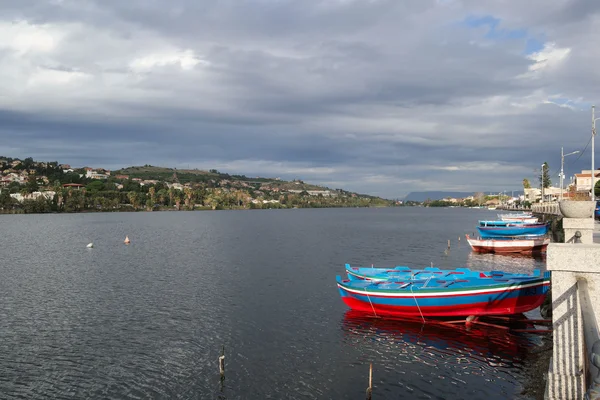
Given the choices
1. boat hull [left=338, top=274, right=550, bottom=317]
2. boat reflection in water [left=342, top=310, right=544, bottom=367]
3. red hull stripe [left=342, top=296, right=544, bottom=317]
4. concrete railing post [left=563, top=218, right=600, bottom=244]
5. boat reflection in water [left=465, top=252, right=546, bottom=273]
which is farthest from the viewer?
boat reflection in water [left=465, top=252, right=546, bottom=273]

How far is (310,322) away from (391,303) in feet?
17.2

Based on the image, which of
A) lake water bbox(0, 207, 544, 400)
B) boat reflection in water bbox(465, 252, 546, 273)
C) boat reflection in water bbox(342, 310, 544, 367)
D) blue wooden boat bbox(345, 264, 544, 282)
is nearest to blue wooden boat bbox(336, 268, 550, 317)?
blue wooden boat bbox(345, 264, 544, 282)

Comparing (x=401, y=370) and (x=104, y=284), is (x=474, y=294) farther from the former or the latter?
(x=104, y=284)

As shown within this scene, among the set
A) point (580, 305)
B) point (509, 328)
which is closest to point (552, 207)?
point (509, 328)

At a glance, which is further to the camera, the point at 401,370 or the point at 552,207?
the point at 552,207

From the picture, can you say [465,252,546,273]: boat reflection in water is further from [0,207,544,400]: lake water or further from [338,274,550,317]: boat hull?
[338,274,550,317]: boat hull

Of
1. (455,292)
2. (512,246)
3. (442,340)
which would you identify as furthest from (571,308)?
(512,246)

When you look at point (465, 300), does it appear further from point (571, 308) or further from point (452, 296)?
point (571, 308)

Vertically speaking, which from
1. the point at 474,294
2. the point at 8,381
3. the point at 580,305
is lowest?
the point at 8,381

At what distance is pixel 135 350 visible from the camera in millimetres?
24141

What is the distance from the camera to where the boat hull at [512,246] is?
63875 millimetres

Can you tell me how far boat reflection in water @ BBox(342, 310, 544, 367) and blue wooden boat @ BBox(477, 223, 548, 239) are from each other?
5163 cm

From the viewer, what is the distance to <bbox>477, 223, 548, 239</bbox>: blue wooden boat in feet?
237

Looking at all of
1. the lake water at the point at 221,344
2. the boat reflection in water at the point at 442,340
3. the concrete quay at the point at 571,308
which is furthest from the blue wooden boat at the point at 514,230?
the concrete quay at the point at 571,308
